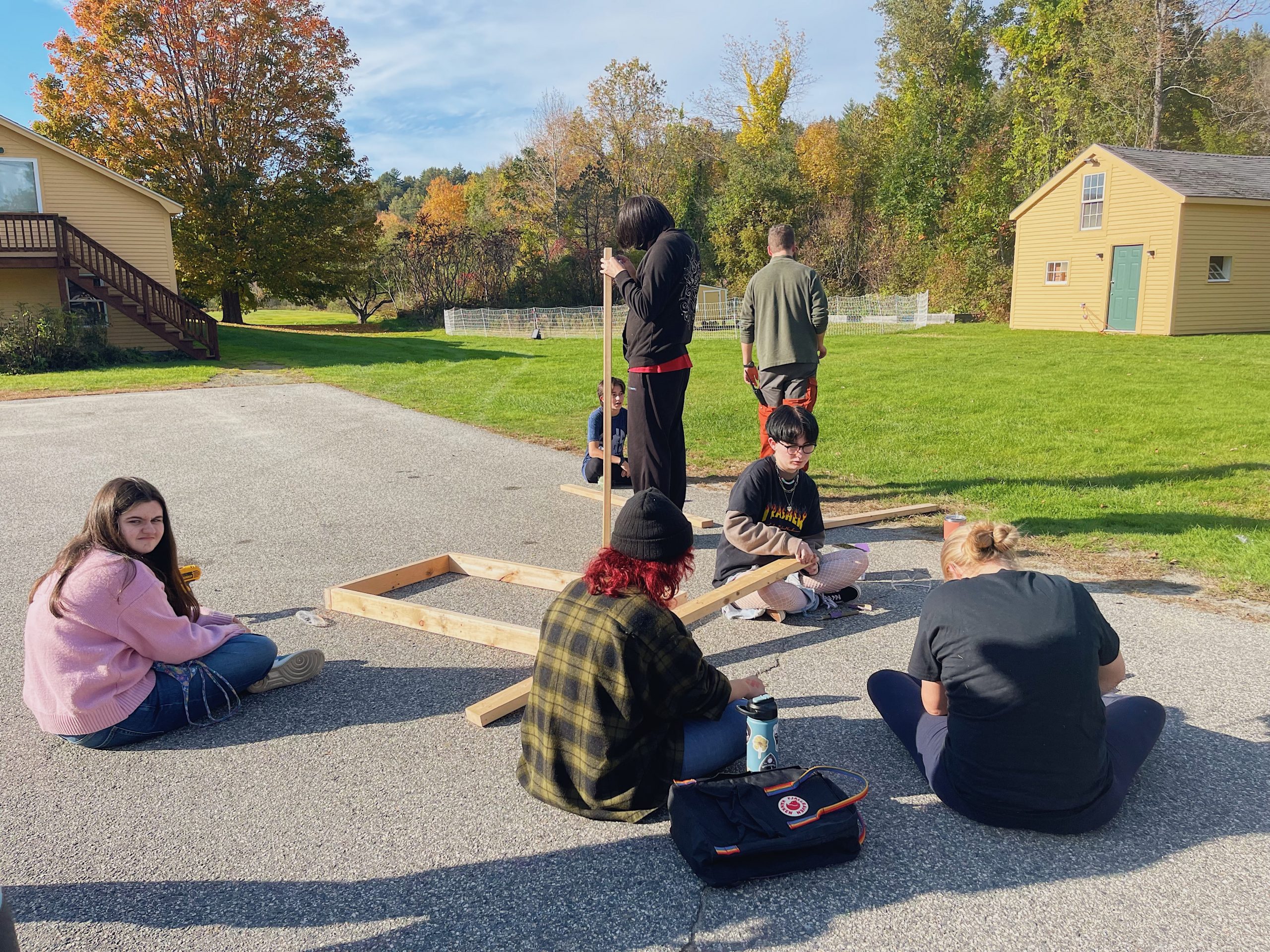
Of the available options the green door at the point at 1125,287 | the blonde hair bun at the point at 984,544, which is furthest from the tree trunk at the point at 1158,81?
the blonde hair bun at the point at 984,544

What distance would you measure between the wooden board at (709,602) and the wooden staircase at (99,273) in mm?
20949

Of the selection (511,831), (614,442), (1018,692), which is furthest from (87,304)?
(1018,692)

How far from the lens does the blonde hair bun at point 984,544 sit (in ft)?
10.2

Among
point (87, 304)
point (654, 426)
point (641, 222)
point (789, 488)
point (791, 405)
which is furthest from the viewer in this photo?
point (87, 304)

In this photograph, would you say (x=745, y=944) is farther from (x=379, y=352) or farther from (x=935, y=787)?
(x=379, y=352)

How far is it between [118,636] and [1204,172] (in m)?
31.7

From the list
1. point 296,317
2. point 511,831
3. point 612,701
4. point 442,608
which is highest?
point 296,317

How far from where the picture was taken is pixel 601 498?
8148mm

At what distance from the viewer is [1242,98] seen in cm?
4581

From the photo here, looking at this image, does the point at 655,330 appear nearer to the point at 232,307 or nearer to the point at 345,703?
the point at 345,703

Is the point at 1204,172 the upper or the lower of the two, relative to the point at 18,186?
upper

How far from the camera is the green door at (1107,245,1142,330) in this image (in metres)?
25.9

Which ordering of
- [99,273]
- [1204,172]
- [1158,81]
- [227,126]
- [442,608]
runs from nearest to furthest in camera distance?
[442,608], [99,273], [1204,172], [227,126], [1158,81]

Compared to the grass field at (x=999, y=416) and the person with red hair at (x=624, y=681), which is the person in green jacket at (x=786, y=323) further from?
the person with red hair at (x=624, y=681)
